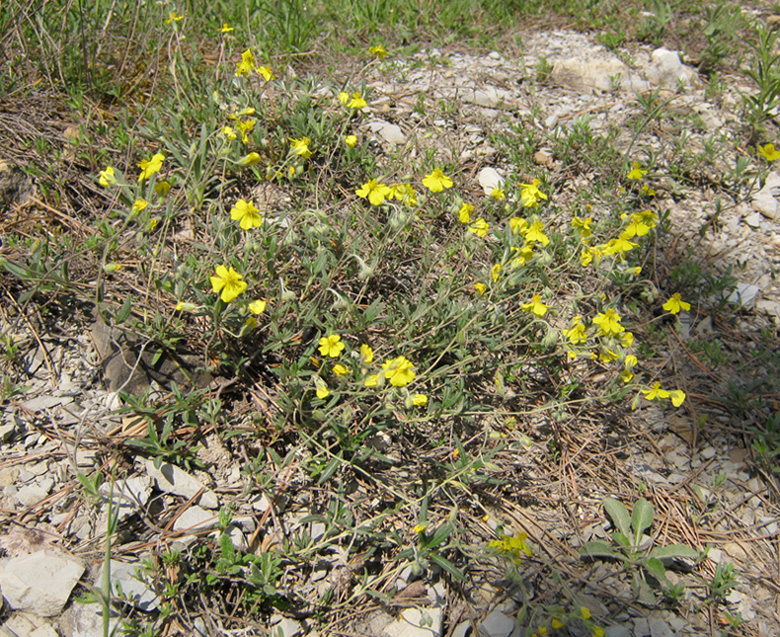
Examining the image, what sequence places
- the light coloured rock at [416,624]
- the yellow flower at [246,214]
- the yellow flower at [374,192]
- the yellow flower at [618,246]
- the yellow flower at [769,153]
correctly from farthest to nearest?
1. the yellow flower at [769,153]
2. the yellow flower at [618,246]
3. the yellow flower at [374,192]
4. the yellow flower at [246,214]
5. the light coloured rock at [416,624]

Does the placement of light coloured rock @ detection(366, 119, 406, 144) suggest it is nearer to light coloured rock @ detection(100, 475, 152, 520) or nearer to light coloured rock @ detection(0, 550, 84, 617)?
light coloured rock @ detection(100, 475, 152, 520)

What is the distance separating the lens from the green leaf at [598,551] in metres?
2.40

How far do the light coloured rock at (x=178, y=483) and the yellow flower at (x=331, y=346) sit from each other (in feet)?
2.49

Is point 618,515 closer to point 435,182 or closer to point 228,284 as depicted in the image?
point 435,182

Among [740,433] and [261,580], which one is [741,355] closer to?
[740,433]

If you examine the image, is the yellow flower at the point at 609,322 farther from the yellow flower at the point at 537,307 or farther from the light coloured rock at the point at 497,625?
the light coloured rock at the point at 497,625

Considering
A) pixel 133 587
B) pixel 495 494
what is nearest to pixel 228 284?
pixel 133 587

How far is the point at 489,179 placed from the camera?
3.62m

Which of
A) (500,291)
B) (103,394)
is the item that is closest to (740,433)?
(500,291)

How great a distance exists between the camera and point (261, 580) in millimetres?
2115

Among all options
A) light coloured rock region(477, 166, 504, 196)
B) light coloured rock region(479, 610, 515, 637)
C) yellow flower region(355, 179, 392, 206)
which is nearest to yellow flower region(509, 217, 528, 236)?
yellow flower region(355, 179, 392, 206)

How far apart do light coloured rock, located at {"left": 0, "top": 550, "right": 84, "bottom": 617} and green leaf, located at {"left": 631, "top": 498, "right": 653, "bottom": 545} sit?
88.4 inches

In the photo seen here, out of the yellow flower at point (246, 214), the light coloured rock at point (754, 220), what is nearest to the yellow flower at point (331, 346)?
the yellow flower at point (246, 214)

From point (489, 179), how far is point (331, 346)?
177cm
